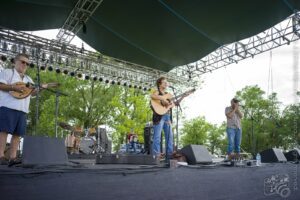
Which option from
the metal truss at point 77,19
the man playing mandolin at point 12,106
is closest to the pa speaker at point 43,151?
the man playing mandolin at point 12,106

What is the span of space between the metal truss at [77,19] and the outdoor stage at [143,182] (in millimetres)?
6058

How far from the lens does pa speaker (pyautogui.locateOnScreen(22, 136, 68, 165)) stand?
2.56 meters

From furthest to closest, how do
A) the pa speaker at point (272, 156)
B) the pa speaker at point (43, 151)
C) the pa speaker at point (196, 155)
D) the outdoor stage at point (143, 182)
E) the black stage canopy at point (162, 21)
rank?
the black stage canopy at point (162, 21), the pa speaker at point (272, 156), the pa speaker at point (196, 155), the pa speaker at point (43, 151), the outdoor stage at point (143, 182)

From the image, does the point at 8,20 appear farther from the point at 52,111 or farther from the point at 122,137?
the point at 52,111

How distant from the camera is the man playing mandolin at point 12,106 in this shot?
3227mm

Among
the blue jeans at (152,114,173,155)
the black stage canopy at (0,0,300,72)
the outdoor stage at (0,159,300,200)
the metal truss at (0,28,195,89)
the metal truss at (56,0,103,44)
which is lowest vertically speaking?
the outdoor stage at (0,159,300,200)

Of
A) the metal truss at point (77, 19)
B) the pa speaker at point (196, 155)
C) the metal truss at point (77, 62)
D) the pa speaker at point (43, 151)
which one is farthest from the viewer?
the metal truss at point (77, 62)

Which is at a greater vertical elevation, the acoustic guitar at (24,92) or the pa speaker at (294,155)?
the acoustic guitar at (24,92)

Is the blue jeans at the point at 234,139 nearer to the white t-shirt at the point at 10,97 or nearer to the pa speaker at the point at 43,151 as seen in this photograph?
the pa speaker at the point at 43,151

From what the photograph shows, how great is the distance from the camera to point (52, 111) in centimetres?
2153

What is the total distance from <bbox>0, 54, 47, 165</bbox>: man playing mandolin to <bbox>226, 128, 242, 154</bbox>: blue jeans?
420cm

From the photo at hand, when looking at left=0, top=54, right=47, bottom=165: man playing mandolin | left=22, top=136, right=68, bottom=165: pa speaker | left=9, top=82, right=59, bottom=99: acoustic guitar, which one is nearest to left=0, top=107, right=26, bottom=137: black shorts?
left=0, top=54, right=47, bottom=165: man playing mandolin

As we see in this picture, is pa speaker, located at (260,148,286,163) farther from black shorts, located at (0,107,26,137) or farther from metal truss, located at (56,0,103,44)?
metal truss, located at (56,0,103,44)

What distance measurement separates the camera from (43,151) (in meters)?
2.69
